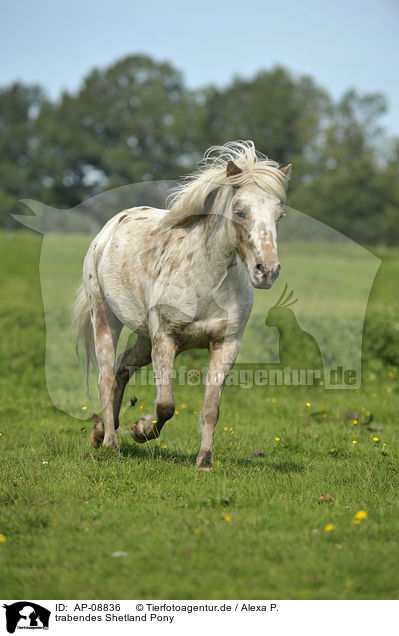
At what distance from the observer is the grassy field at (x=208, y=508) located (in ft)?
12.1

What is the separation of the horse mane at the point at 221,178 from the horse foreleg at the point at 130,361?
149cm

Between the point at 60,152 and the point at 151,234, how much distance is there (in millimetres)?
70411

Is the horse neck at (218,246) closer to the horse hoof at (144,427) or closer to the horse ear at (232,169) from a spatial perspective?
the horse ear at (232,169)

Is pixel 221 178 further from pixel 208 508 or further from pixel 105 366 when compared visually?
pixel 208 508

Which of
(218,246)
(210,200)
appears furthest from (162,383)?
(210,200)

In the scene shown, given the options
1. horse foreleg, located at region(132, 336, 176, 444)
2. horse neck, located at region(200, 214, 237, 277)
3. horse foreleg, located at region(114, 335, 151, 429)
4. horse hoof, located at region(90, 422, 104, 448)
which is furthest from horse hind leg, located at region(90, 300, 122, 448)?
horse neck, located at region(200, 214, 237, 277)

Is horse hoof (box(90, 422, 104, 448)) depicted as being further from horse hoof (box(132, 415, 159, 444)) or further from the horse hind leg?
horse hoof (box(132, 415, 159, 444))

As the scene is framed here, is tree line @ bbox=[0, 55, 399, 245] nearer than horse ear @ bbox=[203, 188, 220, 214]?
No

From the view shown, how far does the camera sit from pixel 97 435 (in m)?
6.77

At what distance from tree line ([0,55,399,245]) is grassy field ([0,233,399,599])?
53268 mm

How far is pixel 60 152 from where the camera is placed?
239 feet

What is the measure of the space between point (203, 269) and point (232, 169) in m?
0.92

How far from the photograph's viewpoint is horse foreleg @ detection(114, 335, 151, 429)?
7020 mm
